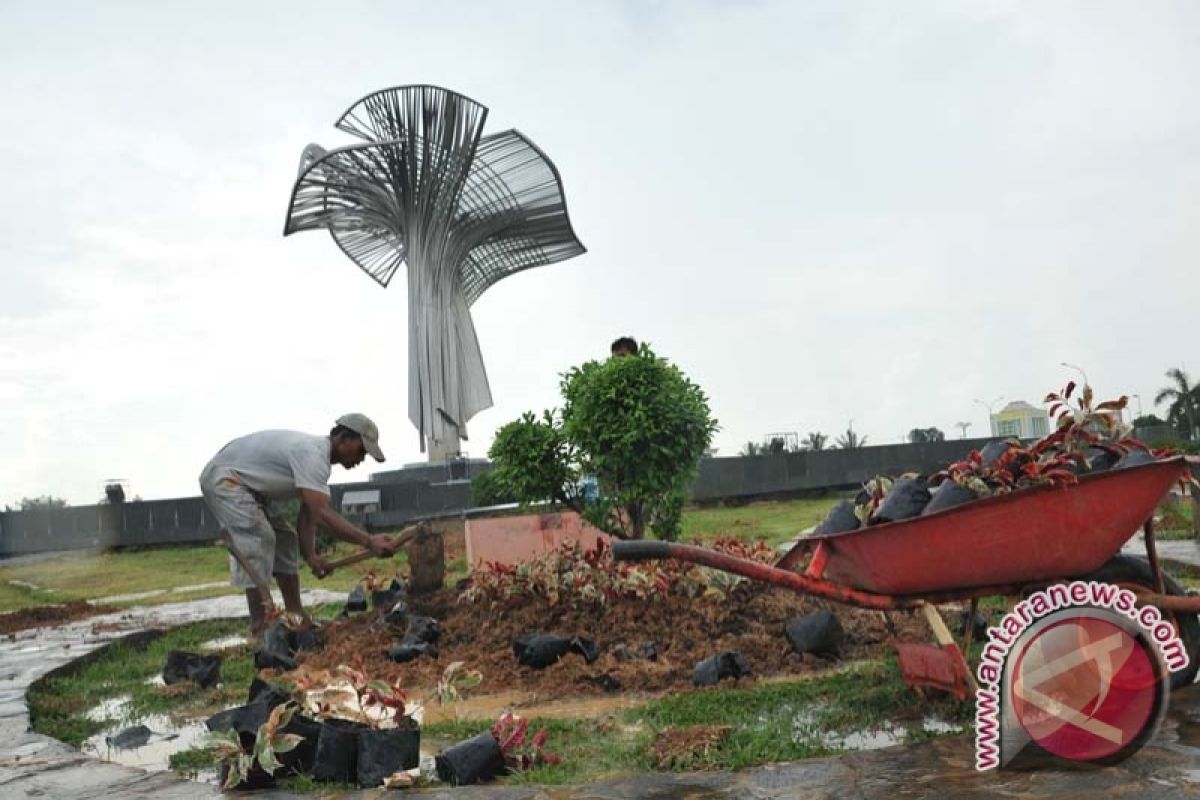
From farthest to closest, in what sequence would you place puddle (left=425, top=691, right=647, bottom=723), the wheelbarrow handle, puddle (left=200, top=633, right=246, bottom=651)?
puddle (left=200, top=633, right=246, bottom=651) → puddle (left=425, top=691, right=647, bottom=723) → the wheelbarrow handle

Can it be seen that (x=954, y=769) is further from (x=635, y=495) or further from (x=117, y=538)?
(x=117, y=538)

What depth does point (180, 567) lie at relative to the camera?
19.5 meters

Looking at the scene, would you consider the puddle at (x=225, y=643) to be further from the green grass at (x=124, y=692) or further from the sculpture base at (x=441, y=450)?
the sculpture base at (x=441, y=450)

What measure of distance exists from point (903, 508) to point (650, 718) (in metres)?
1.28

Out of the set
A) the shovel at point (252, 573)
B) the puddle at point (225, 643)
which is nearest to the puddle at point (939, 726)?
A: the shovel at point (252, 573)

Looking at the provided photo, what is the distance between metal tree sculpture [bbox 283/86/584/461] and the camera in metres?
32.9

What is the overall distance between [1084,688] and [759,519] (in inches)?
652

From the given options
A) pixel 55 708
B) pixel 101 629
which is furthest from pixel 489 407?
pixel 55 708

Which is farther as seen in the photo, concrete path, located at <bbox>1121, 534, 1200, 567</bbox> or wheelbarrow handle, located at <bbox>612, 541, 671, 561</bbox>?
concrete path, located at <bbox>1121, 534, 1200, 567</bbox>

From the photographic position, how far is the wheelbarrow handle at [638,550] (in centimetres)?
327

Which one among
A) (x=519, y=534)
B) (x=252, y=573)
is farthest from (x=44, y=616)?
(x=519, y=534)

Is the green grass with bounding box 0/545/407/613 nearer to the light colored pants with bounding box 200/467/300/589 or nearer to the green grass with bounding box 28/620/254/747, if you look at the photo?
the green grass with bounding box 28/620/254/747

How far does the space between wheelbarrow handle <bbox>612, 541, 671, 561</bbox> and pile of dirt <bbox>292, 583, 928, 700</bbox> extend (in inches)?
58.1

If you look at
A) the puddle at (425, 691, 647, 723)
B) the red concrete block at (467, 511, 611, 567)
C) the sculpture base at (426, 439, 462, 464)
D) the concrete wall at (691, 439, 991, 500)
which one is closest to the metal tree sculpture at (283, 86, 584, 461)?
the sculpture base at (426, 439, 462, 464)
